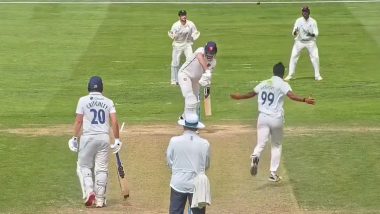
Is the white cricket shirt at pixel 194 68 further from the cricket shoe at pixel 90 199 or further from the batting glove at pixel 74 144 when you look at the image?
the cricket shoe at pixel 90 199

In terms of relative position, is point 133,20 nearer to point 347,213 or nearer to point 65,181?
point 65,181

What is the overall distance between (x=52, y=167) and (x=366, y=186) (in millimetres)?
6293

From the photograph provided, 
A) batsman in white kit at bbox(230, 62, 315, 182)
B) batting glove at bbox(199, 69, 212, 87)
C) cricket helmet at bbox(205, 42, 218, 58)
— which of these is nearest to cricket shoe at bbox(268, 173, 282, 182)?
batsman in white kit at bbox(230, 62, 315, 182)

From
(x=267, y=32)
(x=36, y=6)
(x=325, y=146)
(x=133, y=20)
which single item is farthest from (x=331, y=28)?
(x=325, y=146)

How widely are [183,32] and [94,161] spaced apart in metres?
13.8

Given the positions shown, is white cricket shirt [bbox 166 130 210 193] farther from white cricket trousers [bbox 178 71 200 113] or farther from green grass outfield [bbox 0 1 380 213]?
white cricket trousers [bbox 178 71 200 113]

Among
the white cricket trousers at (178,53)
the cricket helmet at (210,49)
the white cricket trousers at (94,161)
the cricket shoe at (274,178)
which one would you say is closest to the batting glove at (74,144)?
the white cricket trousers at (94,161)

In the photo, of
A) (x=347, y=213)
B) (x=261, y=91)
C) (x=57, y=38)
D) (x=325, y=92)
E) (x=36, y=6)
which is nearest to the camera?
(x=347, y=213)

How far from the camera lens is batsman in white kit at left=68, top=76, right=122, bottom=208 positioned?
16047 mm

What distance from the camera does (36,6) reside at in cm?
4609

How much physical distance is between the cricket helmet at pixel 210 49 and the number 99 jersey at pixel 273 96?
9.44ft

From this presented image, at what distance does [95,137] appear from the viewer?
16.0 m

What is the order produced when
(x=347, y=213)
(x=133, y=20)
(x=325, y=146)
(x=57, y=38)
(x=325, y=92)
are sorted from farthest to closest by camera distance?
(x=133, y=20) → (x=57, y=38) → (x=325, y=92) → (x=325, y=146) → (x=347, y=213)

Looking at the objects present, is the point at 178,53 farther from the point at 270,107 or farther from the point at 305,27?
the point at 270,107
